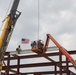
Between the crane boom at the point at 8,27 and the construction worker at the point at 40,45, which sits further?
the construction worker at the point at 40,45

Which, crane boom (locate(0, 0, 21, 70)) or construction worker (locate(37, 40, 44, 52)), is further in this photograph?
construction worker (locate(37, 40, 44, 52))

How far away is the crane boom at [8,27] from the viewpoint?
2747 centimetres

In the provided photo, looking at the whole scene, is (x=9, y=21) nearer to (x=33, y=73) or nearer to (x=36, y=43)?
(x=36, y=43)

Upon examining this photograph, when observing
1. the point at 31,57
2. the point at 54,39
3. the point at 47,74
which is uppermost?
the point at 54,39

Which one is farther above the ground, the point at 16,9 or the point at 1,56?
the point at 16,9

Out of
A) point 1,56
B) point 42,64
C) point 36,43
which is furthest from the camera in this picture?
point 42,64

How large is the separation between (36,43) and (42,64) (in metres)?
6.00

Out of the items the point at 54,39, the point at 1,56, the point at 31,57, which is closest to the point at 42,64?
the point at 31,57

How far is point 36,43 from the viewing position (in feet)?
98.9

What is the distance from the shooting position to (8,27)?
92.3 ft

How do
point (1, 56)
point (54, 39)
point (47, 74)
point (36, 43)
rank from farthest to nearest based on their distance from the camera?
point (47, 74) < point (54, 39) < point (36, 43) < point (1, 56)

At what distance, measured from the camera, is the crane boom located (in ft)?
90.1

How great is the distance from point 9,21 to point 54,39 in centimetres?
732

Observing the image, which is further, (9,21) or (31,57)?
(31,57)
